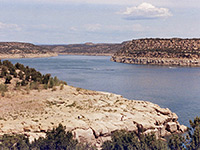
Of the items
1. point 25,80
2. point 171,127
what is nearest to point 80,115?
point 171,127

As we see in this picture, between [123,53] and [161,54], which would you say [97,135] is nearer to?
[161,54]

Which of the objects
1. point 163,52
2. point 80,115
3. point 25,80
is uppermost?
point 163,52

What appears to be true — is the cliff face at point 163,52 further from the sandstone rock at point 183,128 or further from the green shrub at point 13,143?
the green shrub at point 13,143

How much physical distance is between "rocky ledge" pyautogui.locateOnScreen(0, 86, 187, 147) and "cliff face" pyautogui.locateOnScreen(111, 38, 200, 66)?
109285mm

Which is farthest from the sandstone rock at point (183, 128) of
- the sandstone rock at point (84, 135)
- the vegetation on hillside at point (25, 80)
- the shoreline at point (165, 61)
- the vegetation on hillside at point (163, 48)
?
the vegetation on hillside at point (163, 48)

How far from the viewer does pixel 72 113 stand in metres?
26.2

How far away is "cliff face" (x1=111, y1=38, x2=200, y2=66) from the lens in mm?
136750

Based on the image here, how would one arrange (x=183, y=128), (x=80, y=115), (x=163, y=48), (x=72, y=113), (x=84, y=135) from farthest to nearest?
1. (x=163, y=48)
2. (x=183, y=128)
3. (x=72, y=113)
4. (x=80, y=115)
5. (x=84, y=135)

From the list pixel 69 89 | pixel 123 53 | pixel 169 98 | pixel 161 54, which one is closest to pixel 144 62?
pixel 161 54

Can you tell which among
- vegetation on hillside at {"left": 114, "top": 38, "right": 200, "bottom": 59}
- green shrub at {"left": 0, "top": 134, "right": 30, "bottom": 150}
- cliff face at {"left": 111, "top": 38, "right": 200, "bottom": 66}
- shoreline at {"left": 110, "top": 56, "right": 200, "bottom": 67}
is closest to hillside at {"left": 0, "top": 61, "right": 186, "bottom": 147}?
green shrub at {"left": 0, "top": 134, "right": 30, "bottom": 150}

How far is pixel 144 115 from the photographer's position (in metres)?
27.9

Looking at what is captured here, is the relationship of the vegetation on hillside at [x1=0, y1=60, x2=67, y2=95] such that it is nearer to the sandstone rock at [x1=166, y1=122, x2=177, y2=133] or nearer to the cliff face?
the sandstone rock at [x1=166, y1=122, x2=177, y2=133]

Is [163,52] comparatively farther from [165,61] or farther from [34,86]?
[34,86]

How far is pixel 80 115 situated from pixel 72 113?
98 centimetres
